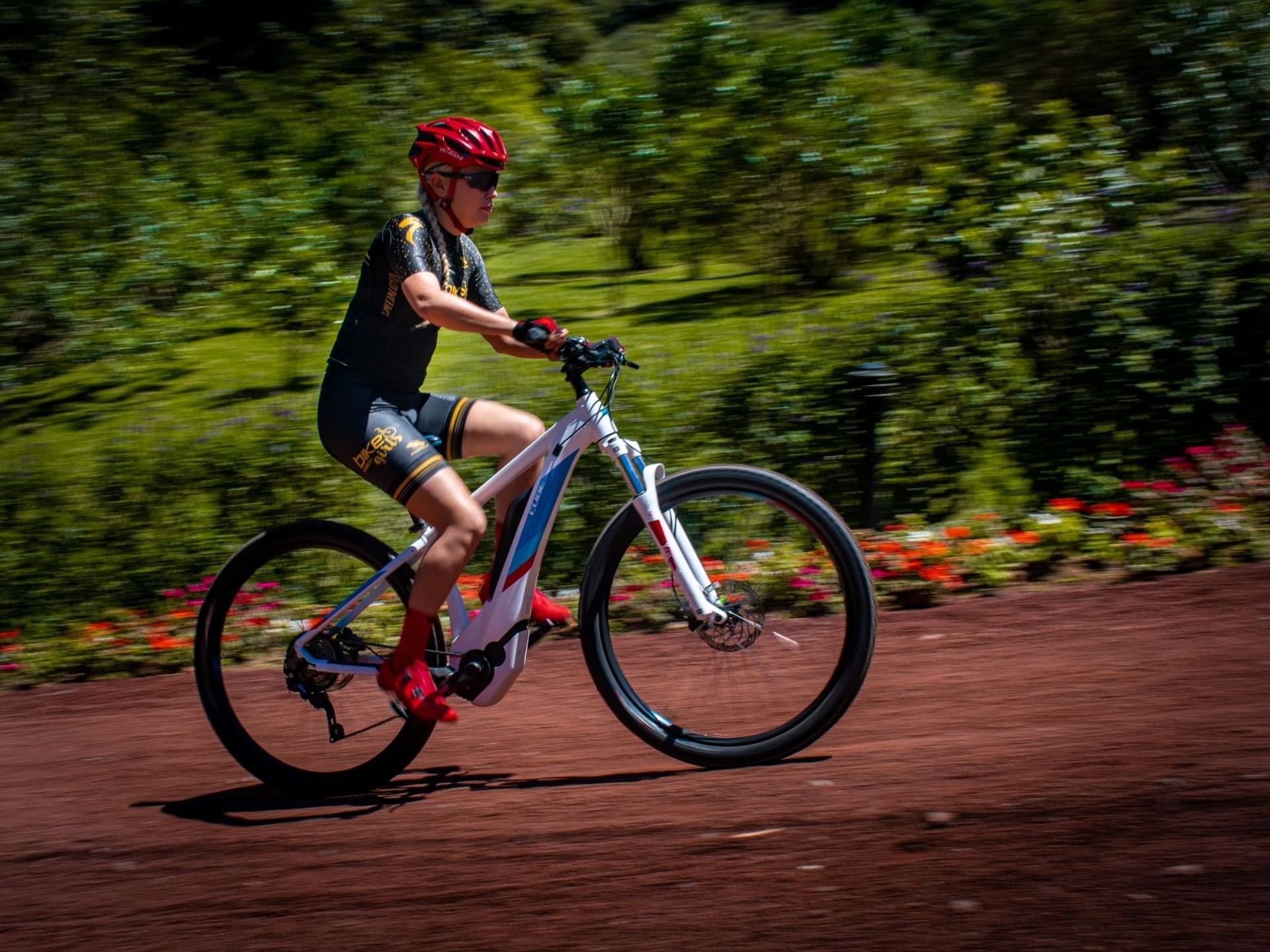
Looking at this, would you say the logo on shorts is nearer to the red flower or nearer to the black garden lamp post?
the black garden lamp post

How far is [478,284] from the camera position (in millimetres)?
4430

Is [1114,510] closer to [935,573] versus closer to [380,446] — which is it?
[935,573]

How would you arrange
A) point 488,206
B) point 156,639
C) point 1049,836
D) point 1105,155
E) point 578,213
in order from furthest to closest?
1. point 578,213
2. point 1105,155
3. point 156,639
4. point 488,206
5. point 1049,836

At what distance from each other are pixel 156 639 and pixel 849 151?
550 cm

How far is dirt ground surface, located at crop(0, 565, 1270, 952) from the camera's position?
124 inches

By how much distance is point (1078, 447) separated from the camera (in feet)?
23.4

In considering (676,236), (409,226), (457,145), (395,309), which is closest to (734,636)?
(395,309)

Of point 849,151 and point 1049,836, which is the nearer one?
point 1049,836

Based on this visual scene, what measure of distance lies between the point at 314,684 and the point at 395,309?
1343 mm

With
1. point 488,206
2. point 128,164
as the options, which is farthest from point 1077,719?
point 128,164

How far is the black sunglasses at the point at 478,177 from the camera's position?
13.8 ft

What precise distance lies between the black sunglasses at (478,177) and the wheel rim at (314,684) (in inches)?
52.3

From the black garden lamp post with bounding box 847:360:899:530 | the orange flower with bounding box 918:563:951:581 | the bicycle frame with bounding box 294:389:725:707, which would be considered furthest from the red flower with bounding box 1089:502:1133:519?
the bicycle frame with bounding box 294:389:725:707

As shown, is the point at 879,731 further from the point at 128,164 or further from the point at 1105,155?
the point at 128,164
